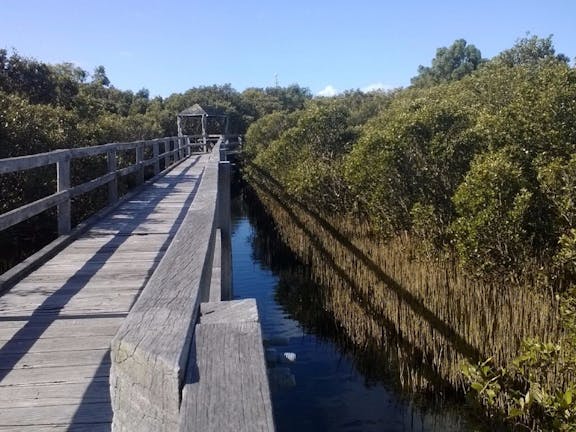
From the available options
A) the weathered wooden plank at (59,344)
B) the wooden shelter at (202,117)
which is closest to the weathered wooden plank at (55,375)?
the weathered wooden plank at (59,344)

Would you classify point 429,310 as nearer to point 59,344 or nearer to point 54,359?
point 59,344

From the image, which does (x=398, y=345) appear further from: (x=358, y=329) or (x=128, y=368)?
(x=128, y=368)

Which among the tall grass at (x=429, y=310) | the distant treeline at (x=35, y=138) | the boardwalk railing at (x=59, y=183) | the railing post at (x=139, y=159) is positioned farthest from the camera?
the railing post at (x=139, y=159)

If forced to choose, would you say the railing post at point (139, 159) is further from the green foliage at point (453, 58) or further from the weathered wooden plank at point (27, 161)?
the green foliage at point (453, 58)

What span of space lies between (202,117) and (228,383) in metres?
37.1

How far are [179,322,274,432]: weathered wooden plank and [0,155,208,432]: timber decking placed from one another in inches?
52.9

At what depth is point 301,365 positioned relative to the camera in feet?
25.8

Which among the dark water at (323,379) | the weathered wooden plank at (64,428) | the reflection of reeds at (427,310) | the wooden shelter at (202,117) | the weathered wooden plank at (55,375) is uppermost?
the wooden shelter at (202,117)

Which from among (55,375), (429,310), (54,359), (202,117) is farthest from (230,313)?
(202,117)

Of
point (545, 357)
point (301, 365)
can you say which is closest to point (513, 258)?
point (301, 365)

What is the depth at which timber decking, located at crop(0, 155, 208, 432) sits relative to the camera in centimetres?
251

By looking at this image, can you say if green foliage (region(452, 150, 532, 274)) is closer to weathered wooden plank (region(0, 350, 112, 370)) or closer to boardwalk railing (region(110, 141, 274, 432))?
weathered wooden plank (region(0, 350, 112, 370))

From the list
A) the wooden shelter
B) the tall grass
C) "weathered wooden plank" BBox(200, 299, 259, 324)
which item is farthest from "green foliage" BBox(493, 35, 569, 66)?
"weathered wooden plank" BBox(200, 299, 259, 324)

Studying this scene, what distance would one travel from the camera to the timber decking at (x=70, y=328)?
2.51 metres
